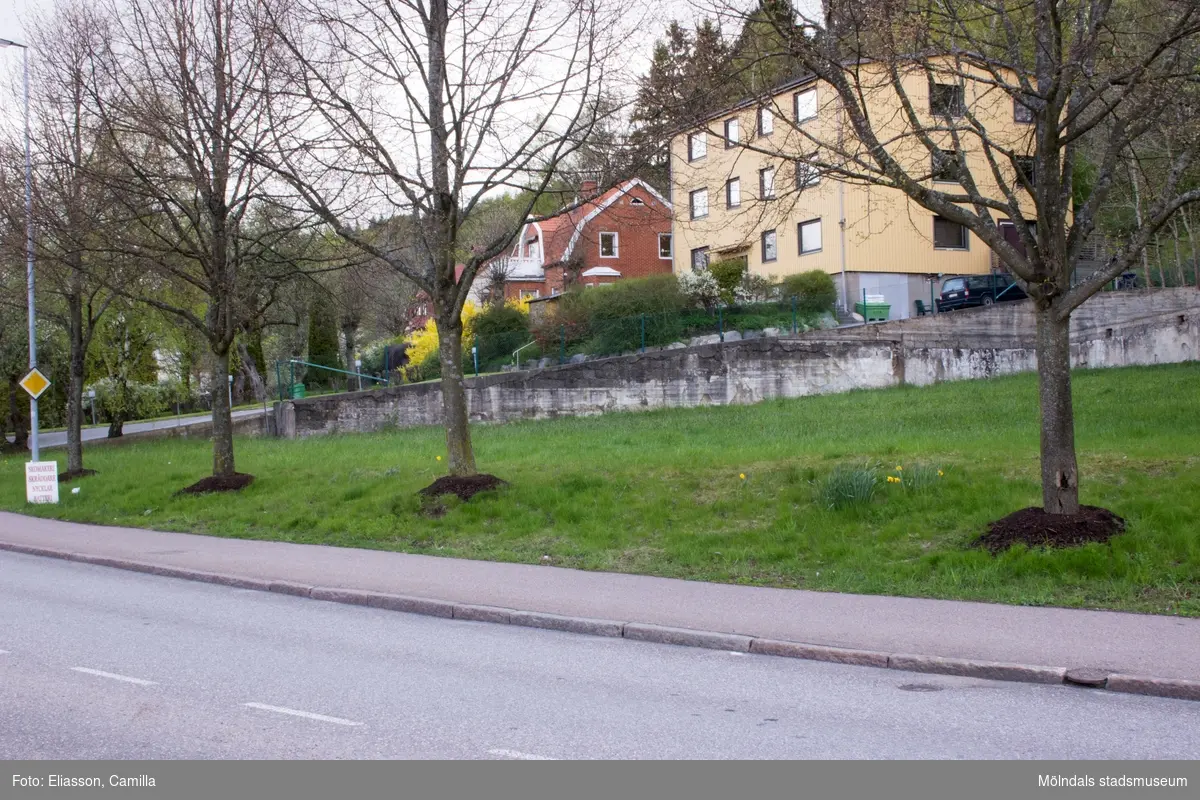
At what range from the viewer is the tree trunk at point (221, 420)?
1964cm

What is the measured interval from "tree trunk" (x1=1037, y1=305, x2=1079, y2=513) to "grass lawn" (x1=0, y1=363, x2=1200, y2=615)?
72 centimetres

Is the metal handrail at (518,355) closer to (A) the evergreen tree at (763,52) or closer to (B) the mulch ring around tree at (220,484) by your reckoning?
(B) the mulch ring around tree at (220,484)

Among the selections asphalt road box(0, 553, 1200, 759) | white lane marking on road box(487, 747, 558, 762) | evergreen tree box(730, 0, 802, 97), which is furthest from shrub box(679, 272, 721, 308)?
white lane marking on road box(487, 747, 558, 762)

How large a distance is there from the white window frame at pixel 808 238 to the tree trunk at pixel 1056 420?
2735cm

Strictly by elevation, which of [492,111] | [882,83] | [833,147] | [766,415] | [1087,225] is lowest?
[766,415]

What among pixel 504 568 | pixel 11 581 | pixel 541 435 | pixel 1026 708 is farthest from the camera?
pixel 541 435

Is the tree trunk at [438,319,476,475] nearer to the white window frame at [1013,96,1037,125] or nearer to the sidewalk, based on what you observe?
the sidewalk

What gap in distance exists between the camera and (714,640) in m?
8.37

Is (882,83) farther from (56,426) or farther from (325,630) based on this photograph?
(56,426)

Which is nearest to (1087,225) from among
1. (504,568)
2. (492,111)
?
(504,568)

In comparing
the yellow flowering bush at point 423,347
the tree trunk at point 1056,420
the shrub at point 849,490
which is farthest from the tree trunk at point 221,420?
the tree trunk at point 1056,420

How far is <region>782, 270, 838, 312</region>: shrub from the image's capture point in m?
29.9

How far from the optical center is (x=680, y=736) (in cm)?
588

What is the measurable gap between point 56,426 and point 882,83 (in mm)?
→ 56311
